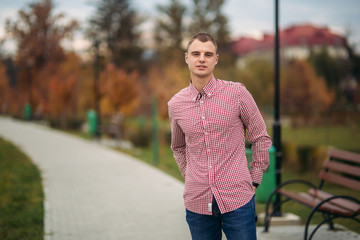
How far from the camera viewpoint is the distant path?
17.8 feet

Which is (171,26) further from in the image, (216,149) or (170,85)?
(216,149)

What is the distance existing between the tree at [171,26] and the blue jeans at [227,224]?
50.8 meters

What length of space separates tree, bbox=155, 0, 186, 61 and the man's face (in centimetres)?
5066

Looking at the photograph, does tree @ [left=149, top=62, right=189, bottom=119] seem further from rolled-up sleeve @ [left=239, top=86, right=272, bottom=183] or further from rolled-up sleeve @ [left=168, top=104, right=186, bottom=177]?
rolled-up sleeve @ [left=239, top=86, right=272, bottom=183]

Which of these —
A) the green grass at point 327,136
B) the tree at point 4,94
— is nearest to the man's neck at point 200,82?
the green grass at point 327,136

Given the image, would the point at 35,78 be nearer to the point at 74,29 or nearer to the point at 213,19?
the point at 74,29

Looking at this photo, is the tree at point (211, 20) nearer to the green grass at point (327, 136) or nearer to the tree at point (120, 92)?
A: the green grass at point (327, 136)

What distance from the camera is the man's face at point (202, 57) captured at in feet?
8.46

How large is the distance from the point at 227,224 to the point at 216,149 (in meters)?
0.42

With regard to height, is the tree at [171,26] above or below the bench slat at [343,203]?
above

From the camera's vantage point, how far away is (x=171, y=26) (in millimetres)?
53469

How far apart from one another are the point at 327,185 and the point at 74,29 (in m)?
32.4

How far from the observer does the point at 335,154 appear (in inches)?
207

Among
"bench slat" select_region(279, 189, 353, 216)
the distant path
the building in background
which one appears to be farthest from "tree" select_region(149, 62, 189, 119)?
the building in background
